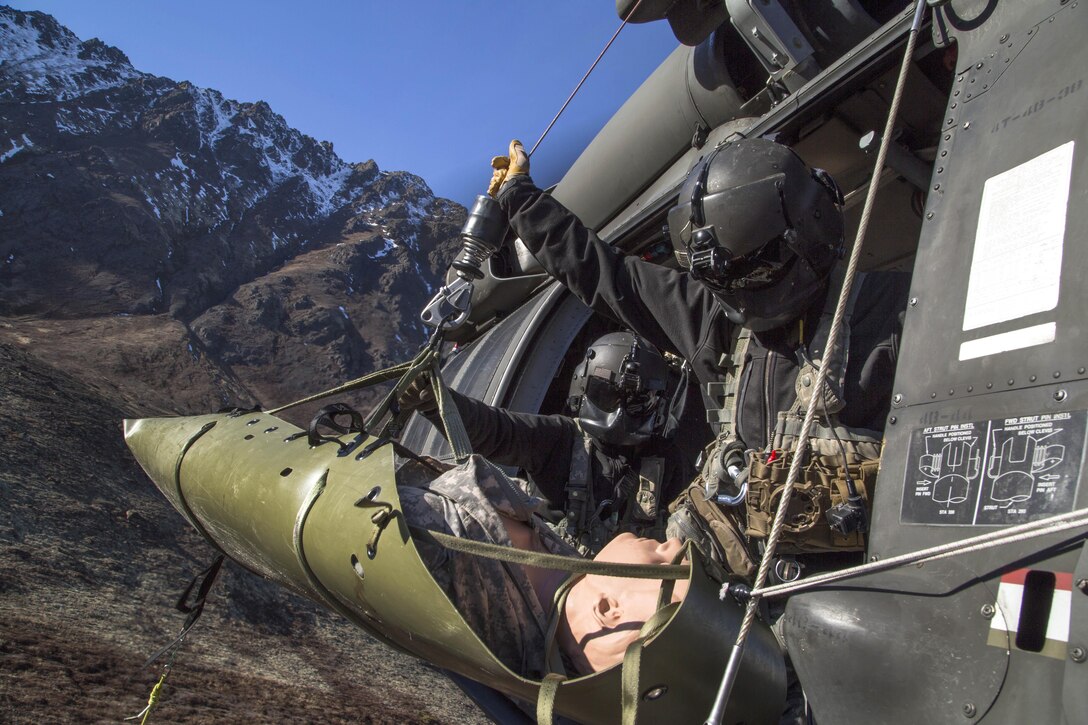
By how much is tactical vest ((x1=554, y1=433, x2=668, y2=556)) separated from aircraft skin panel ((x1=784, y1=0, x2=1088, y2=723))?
2.17 metres

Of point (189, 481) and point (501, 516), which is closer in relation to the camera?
point (501, 516)

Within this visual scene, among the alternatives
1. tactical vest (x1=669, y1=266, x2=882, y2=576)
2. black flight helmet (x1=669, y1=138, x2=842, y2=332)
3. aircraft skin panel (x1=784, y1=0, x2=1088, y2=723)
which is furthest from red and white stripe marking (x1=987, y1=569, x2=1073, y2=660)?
black flight helmet (x1=669, y1=138, x2=842, y2=332)

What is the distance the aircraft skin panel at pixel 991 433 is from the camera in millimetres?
1122

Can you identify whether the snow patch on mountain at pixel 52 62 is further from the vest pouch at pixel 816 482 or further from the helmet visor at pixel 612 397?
the vest pouch at pixel 816 482

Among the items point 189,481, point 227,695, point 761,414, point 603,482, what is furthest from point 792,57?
point 227,695

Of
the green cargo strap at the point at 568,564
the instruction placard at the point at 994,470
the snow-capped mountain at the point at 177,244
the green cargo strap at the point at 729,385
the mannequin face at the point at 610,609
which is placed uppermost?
the snow-capped mountain at the point at 177,244

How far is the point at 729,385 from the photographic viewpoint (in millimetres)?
2342

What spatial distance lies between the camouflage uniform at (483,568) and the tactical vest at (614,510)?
1.98 metres

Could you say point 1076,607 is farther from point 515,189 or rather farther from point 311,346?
point 311,346

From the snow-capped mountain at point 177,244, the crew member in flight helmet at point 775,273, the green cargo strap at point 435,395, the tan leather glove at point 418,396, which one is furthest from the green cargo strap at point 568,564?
the snow-capped mountain at point 177,244

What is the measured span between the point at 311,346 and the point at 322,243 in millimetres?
12480

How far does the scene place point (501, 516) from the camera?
1.67 m

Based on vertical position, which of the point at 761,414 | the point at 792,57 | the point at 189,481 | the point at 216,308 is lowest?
the point at 761,414

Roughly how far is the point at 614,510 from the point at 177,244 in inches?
1348
